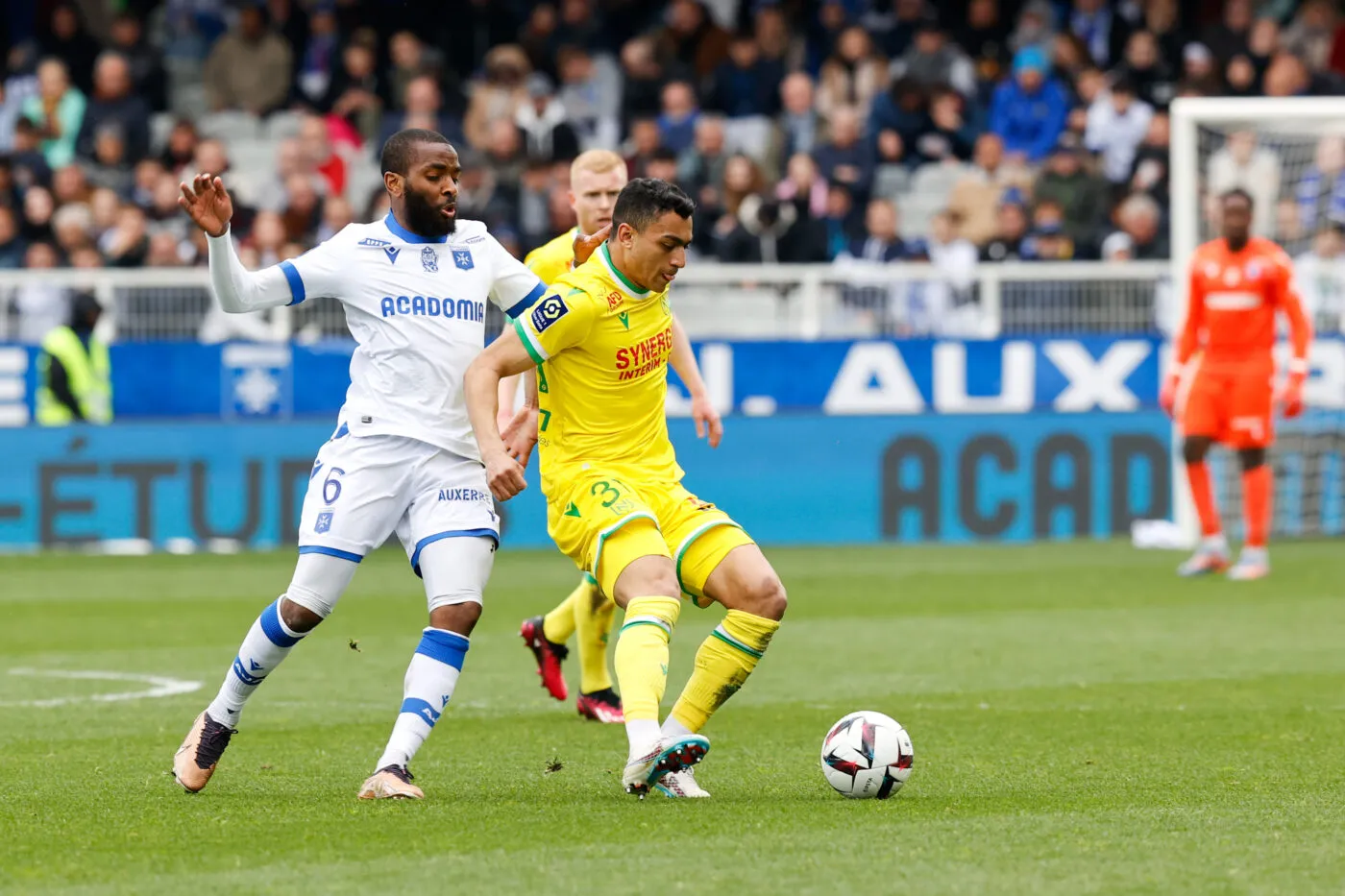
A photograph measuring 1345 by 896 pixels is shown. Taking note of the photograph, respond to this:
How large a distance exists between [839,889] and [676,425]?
12535 millimetres

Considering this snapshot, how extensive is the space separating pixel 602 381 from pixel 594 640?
6.85 ft

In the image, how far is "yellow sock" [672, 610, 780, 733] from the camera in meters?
6.37

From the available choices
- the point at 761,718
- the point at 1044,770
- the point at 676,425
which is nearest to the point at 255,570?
the point at 676,425

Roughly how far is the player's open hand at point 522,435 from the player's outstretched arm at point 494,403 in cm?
21

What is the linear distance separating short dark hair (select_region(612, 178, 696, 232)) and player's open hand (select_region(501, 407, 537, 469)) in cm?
71

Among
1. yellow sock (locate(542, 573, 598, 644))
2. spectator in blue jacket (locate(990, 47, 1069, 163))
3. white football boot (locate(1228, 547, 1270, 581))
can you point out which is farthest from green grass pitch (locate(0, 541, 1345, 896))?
→ spectator in blue jacket (locate(990, 47, 1069, 163))

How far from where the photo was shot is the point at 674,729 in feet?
20.8

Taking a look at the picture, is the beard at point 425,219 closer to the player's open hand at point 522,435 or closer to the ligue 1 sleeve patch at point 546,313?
the ligue 1 sleeve patch at point 546,313

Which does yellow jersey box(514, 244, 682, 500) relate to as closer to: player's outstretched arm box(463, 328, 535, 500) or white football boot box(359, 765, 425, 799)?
player's outstretched arm box(463, 328, 535, 500)

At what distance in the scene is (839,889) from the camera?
15.7ft

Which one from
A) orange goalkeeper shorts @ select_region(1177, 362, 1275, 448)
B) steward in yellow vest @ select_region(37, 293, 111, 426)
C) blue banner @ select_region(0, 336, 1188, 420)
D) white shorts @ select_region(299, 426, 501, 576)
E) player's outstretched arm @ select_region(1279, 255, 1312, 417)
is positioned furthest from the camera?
blue banner @ select_region(0, 336, 1188, 420)

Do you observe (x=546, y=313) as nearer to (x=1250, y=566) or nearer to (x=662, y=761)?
(x=662, y=761)

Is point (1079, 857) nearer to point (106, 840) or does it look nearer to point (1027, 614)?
point (106, 840)

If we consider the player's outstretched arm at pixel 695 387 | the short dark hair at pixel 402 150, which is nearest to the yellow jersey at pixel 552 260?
the player's outstretched arm at pixel 695 387
